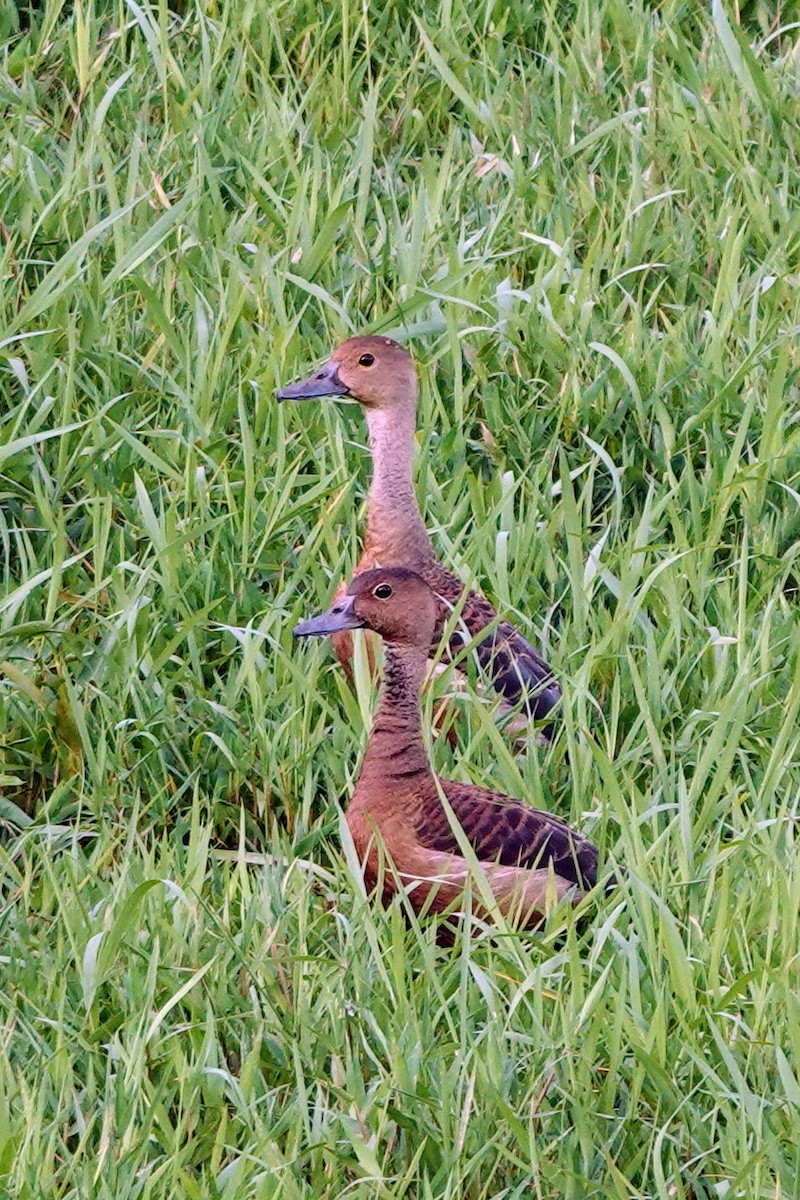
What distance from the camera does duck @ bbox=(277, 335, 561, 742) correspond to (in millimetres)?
4609

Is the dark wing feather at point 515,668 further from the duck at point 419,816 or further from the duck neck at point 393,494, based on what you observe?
the duck neck at point 393,494

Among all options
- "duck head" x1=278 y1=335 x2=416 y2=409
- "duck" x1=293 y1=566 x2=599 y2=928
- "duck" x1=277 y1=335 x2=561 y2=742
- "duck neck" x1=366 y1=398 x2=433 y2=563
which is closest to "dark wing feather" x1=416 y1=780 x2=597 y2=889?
"duck" x1=293 y1=566 x2=599 y2=928

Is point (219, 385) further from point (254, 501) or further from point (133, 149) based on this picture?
point (133, 149)

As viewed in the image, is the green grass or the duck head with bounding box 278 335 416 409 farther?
the duck head with bounding box 278 335 416 409

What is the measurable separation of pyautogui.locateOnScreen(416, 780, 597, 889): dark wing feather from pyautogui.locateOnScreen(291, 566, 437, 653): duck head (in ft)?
1.54

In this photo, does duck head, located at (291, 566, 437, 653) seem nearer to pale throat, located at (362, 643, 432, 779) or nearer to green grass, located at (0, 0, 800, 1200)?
pale throat, located at (362, 643, 432, 779)

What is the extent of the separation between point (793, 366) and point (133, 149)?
184cm

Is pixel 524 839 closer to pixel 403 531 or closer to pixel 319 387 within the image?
pixel 403 531

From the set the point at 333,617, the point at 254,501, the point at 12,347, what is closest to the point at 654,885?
the point at 333,617

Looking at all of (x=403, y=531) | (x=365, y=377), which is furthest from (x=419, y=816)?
(x=365, y=377)

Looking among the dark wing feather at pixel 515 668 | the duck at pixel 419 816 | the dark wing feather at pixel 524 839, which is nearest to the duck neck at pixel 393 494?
the dark wing feather at pixel 515 668

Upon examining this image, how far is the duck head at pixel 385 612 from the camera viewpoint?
4.41 metres

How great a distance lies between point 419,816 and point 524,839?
10.6 inches

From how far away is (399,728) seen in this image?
4.26 m
